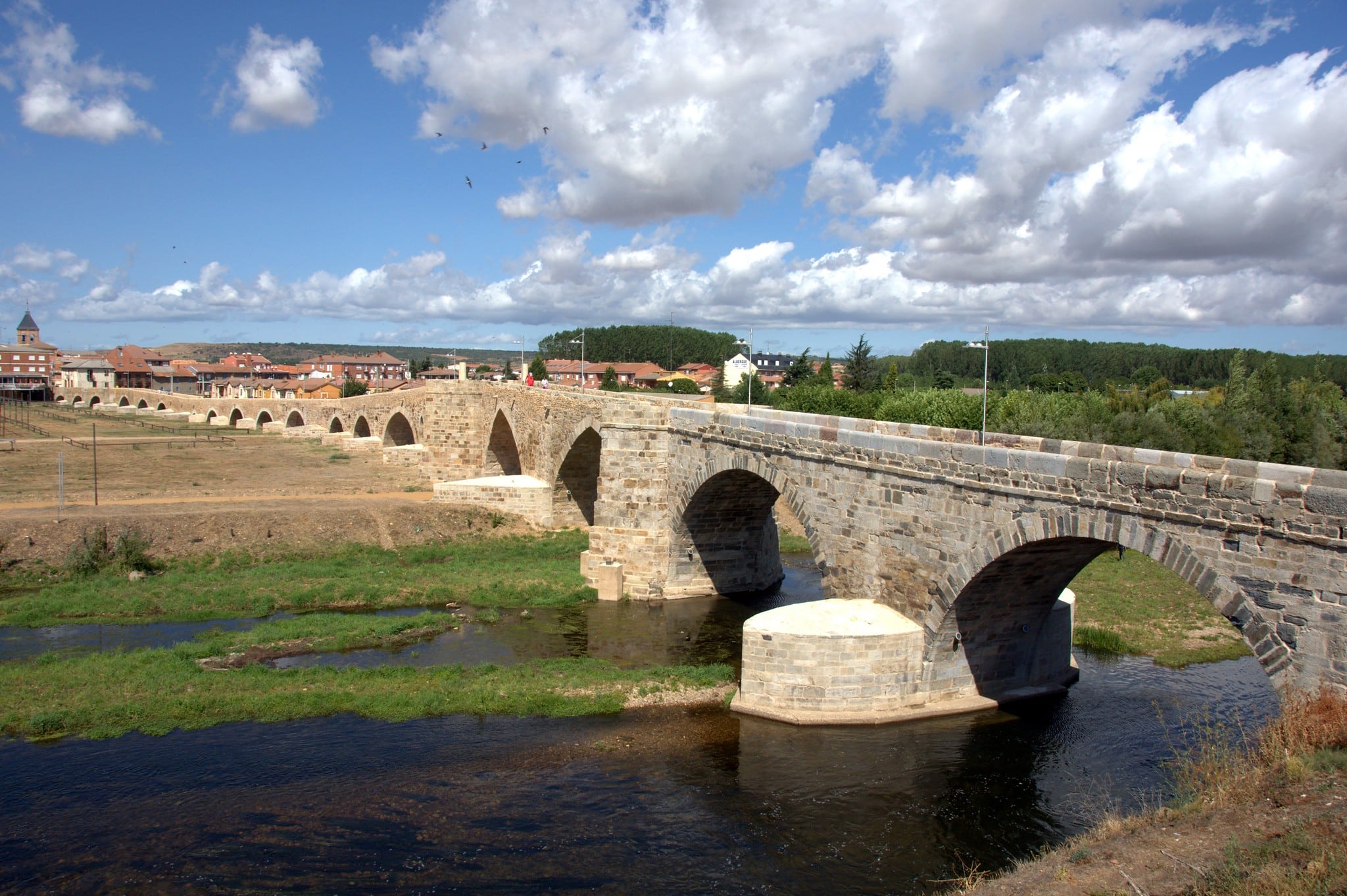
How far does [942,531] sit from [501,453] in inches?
1250

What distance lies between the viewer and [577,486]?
35281mm

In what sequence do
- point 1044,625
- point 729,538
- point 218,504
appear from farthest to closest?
point 218,504, point 729,538, point 1044,625

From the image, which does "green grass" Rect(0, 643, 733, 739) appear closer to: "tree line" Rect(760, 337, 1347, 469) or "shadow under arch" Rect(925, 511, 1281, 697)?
"shadow under arch" Rect(925, 511, 1281, 697)

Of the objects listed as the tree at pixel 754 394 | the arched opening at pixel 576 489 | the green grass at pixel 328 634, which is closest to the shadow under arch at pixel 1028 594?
the green grass at pixel 328 634

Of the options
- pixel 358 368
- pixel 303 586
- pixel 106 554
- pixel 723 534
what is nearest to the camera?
pixel 303 586

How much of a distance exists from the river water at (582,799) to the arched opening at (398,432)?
1638 inches

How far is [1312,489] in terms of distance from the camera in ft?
32.9

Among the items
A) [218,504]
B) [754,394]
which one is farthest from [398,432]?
[754,394]

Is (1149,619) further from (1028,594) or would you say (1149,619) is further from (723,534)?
(723,534)

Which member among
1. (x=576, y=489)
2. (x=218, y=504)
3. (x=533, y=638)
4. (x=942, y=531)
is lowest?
(x=533, y=638)

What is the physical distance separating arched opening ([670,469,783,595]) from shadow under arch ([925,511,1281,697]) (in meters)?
8.84

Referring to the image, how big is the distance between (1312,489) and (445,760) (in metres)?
13.0

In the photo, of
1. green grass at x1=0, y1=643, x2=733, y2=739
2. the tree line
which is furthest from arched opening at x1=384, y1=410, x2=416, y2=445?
green grass at x1=0, y1=643, x2=733, y2=739

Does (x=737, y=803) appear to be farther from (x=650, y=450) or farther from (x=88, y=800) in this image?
(x=650, y=450)
